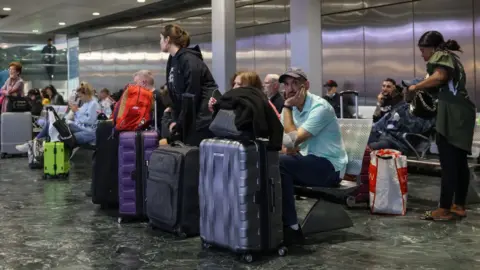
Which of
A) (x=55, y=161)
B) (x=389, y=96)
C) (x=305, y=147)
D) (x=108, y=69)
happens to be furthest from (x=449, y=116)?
(x=108, y=69)

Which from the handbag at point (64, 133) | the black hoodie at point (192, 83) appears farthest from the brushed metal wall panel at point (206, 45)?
the black hoodie at point (192, 83)

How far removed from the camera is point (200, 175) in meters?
4.20

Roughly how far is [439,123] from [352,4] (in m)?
6.54

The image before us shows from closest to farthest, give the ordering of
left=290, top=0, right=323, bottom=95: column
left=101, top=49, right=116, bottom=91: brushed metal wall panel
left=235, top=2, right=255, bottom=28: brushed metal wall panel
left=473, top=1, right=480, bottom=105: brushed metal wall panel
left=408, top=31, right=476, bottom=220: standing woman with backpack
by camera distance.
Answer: left=408, top=31, right=476, bottom=220: standing woman with backpack
left=290, top=0, right=323, bottom=95: column
left=473, top=1, right=480, bottom=105: brushed metal wall panel
left=235, top=2, right=255, bottom=28: brushed metal wall panel
left=101, top=49, right=116, bottom=91: brushed metal wall panel

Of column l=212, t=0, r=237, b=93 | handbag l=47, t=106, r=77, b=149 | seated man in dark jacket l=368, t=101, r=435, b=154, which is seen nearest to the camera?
seated man in dark jacket l=368, t=101, r=435, b=154

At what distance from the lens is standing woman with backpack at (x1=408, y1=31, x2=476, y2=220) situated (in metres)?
5.03

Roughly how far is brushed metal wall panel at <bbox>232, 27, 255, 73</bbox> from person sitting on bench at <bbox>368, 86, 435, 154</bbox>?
22.9 ft

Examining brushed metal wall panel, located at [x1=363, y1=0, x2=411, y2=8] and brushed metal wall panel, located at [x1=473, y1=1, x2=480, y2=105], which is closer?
brushed metal wall panel, located at [x1=473, y1=1, x2=480, y2=105]

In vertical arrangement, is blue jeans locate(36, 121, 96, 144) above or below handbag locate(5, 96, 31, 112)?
below

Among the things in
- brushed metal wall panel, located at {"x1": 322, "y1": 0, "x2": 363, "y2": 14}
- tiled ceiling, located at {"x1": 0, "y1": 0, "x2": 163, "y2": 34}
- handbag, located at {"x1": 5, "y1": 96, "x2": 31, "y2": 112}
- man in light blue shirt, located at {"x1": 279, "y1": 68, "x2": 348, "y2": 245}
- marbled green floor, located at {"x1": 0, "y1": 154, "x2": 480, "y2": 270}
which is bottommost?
marbled green floor, located at {"x1": 0, "y1": 154, "x2": 480, "y2": 270}

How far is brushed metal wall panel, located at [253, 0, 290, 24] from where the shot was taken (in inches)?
508

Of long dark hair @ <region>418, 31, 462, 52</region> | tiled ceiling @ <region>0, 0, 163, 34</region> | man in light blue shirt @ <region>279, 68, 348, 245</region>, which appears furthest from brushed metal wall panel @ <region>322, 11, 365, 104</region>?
man in light blue shirt @ <region>279, 68, 348, 245</region>

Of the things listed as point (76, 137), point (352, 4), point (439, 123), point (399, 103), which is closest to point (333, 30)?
point (352, 4)

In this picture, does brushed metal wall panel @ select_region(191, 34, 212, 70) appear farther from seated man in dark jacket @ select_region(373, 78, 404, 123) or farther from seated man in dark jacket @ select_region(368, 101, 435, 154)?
seated man in dark jacket @ select_region(368, 101, 435, 154)
